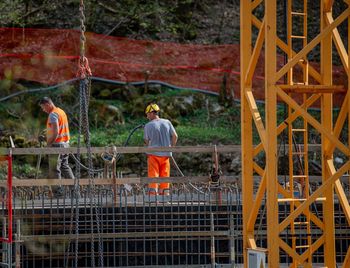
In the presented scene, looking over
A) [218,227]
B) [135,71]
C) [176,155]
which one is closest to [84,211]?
[218,227]

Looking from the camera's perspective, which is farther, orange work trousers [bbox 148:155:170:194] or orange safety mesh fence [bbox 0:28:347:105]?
orange safety mesh fence [bbox 0:28:347:105]

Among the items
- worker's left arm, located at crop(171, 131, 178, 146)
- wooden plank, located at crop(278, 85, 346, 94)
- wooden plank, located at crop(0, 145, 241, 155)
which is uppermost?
wooden plank, located at crop(278, 85, 346, 94)

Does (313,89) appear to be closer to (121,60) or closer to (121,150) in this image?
(121,150)

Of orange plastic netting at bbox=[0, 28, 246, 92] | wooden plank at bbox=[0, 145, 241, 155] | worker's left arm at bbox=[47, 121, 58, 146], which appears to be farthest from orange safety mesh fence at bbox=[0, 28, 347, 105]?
wooden plank at bbox=[0, 145, 241, 155]

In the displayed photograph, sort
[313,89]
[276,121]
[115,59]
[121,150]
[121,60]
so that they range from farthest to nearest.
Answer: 1. [121,60]
2. [115,59]
3. [121,150]
4. [313,89]
5. [276,121]

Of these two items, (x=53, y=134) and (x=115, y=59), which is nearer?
(x=53, y=134)

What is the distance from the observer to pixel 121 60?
25.8m

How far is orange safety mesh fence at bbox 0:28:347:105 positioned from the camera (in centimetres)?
2492

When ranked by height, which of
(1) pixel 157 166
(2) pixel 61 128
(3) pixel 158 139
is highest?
(2) pixel 61 128

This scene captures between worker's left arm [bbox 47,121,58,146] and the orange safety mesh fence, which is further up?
the orange safety mesh fence

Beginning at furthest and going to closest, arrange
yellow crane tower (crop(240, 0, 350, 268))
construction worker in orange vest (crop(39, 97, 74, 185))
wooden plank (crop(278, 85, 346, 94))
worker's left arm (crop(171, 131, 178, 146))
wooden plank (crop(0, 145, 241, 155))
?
worker's left arm (crop(171, 131, 178, 146)), construction worker in orange vest (crop(39, 97, 74, 185)), wooden plank (crop(0, 145, 241, 155)), wooden plank (crop(278, 85, 346, 94)), yellow crane tower (crop(240, 0, 350, 268))

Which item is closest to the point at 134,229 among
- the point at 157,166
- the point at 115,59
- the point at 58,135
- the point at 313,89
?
the point at 157,166

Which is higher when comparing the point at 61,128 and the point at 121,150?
the point at 61,128

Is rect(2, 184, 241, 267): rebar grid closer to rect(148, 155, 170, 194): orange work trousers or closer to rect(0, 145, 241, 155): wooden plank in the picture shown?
rect(0, 145, 241, 155): wooden plank
